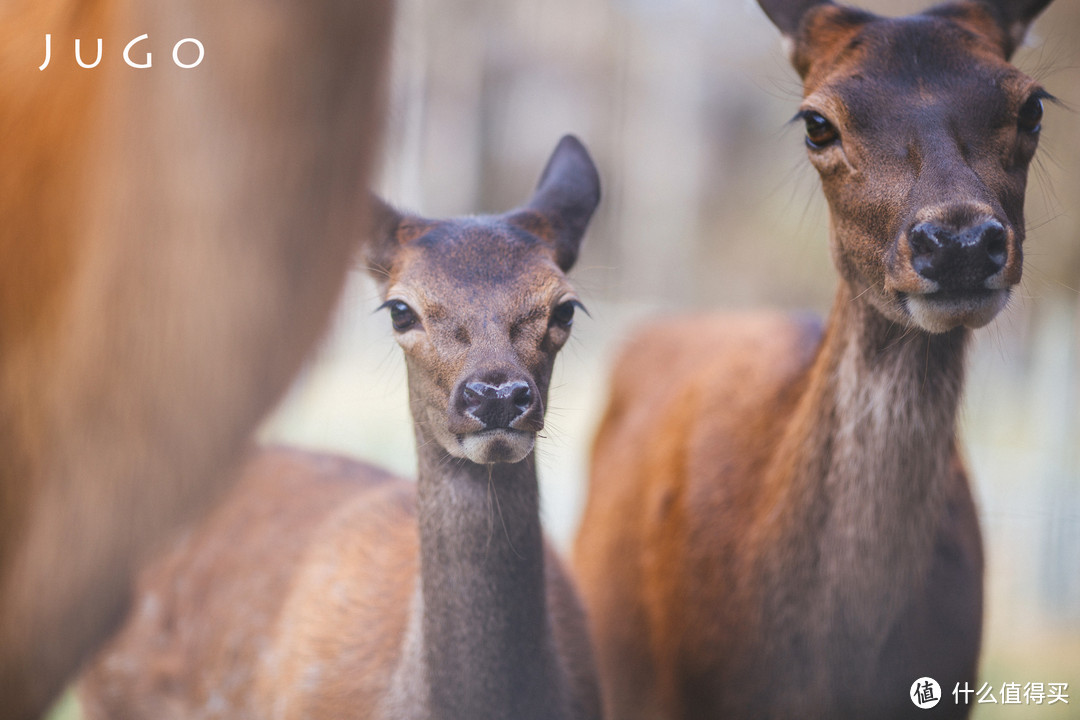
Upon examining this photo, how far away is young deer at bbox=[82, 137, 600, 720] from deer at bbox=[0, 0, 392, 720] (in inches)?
10.4

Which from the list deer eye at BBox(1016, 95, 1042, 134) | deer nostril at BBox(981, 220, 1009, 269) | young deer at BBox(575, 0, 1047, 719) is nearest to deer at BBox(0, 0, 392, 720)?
young deer at BBox(575, 0, 1047, 719)

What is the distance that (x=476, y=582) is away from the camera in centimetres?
208

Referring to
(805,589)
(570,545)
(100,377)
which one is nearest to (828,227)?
(805,589)

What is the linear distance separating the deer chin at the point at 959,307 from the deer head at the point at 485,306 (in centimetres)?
65

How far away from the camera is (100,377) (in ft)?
6.18

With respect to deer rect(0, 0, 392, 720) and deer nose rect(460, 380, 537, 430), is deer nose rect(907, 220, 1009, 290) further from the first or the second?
deer rect(0, 0, 392, 720)

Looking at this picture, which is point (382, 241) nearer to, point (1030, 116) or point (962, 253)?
point (962, 253)

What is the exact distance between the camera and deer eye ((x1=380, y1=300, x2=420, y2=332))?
6.24 feet

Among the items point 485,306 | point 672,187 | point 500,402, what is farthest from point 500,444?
point 672,187

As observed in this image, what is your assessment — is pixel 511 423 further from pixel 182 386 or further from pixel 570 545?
pixel 570 545

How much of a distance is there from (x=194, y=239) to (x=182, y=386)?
29 cm

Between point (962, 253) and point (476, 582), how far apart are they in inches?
45.7
